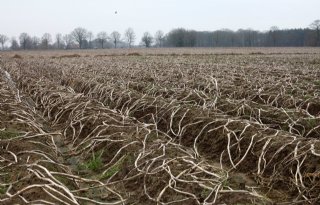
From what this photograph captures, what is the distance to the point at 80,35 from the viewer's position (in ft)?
394

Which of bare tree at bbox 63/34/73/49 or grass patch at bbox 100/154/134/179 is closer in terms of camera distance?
grass patch at bbox 100/154/134/179

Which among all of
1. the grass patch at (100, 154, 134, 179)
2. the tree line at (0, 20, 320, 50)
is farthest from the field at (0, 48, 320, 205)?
the tree line at (0, 20, 320, 50)

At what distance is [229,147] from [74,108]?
395cm

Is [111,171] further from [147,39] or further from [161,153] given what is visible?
[147,39]

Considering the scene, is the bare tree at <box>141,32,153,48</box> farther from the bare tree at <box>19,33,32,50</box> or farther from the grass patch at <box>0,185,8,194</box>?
the grass patch at <box>0,185,8,194</box>

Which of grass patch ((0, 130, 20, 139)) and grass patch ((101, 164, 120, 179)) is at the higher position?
grass patch ((0, 130, 20, 139))

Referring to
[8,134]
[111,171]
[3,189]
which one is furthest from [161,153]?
[8,134]

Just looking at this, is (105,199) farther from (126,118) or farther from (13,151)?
(126,118)

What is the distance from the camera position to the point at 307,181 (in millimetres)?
4777


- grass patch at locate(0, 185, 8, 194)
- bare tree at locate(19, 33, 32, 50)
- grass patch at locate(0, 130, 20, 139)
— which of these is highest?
bare tree at locate(19, 33, 32, 50)

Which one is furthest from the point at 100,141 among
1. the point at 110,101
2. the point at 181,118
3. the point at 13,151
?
the point at 110,101

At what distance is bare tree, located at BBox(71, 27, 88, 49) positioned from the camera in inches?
4670

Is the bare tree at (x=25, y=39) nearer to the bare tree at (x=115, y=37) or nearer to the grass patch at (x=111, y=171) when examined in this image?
the bare tree at (x=115, y=37)

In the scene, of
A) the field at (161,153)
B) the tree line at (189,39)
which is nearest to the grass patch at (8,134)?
the field at (161,153)
